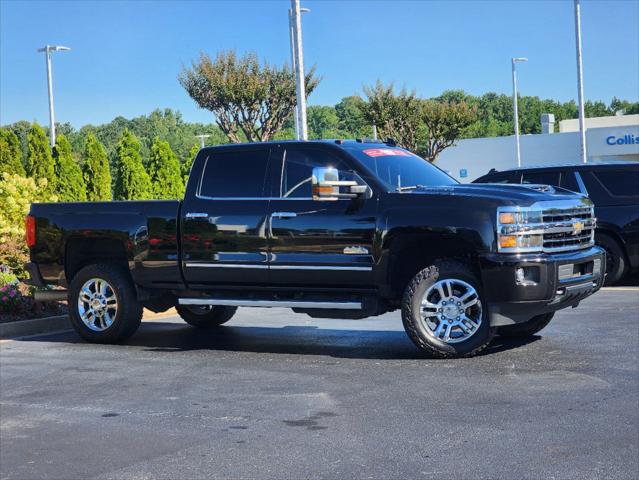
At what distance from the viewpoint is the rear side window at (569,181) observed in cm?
1397

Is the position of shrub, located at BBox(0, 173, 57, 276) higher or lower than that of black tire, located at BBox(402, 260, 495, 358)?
higher

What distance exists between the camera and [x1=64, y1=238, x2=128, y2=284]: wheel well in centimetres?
1055

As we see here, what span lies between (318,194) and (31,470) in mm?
4180

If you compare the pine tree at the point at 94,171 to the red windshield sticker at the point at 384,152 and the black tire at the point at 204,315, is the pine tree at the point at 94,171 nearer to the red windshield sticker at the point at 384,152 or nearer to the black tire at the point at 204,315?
the black tire at the point at 204,315

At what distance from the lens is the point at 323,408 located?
6.92m

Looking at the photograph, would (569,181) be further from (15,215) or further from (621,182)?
(15,215)

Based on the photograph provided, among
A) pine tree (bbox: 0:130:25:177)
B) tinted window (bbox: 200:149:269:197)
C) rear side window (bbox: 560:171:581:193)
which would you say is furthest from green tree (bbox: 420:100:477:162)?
tinted window (bbox: 200:149:269:197)

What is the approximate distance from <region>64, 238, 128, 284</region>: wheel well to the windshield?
3.04 meters

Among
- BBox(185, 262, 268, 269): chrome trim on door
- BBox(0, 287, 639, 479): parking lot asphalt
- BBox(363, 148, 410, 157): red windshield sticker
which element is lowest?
BBox(0, 287, 639, 479): parking lot asphalt

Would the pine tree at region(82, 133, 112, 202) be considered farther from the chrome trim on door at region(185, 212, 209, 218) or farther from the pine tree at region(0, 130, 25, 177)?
the chrome trim on door at region(185, 212, 209, 218)

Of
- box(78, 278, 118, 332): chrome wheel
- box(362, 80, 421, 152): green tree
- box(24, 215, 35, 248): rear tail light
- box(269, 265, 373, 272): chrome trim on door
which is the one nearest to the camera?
box(269, 265, 373, 272): chrome trim on door

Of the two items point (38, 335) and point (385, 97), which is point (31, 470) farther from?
point (385, 97)

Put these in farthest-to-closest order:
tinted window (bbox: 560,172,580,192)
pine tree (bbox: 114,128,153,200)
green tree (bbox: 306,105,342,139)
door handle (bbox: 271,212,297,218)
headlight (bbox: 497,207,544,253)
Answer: green tree (bbox: 306,105,342,139), pine tree (bbox: 114,128,153,200), tinted window (bbox: 560,172,580,192), door handle (bbox: 271,212,297,218), headlight (bbox: 497,207,544,253)

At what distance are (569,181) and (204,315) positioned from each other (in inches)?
240
